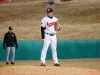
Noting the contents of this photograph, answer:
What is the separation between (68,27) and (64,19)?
3702mm

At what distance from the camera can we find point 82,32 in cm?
3416

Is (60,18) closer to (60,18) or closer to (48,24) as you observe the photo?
(60,18)

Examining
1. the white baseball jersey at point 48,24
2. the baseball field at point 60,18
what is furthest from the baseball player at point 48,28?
the baseball field at point 60,18

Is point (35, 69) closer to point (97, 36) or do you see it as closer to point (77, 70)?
point (77, 70)

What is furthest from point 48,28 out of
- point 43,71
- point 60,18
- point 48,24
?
point 60,18

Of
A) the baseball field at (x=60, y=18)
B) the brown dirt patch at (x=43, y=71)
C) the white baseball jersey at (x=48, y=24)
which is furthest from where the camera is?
the baseball field at (x=60, y=18)

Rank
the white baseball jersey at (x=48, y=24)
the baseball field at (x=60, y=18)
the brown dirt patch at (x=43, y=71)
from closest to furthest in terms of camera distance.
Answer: the brown dirt patch at (x=43, y=71) < the white baseball jersey at (x=48, y=24) < the baseball field at (x=60, y=18)

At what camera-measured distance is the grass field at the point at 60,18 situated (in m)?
34.2

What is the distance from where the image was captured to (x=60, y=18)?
40.5 meters

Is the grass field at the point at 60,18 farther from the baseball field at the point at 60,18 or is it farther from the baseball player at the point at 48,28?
the baseball player at the point at 48,28

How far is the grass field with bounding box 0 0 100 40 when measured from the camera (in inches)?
1345

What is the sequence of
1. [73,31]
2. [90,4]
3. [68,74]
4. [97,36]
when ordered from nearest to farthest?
1. [68,74]
2. [97,36]
3. [73,31]
4. [90,4]

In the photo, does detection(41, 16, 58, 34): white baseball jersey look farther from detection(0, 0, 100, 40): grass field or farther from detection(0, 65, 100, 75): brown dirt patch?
detection(0, 0, 100, 40): grass field

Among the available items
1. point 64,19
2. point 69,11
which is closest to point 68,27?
point 64,19
